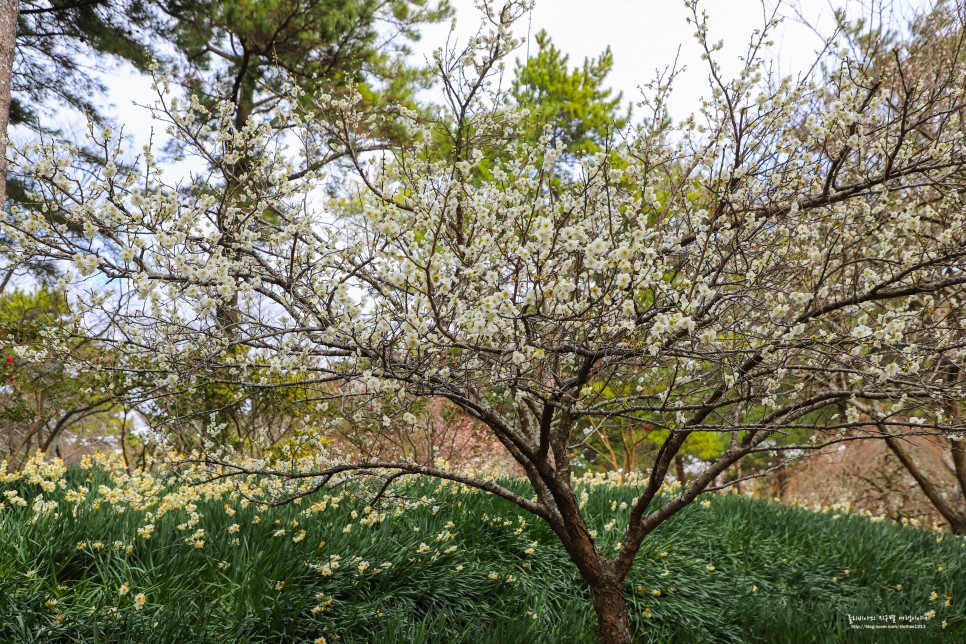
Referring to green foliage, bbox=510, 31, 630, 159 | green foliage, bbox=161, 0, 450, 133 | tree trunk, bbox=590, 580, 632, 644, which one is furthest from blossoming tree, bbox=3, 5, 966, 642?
green foliage, bbox=510, 31, 630, 159

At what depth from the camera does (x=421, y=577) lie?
409cm

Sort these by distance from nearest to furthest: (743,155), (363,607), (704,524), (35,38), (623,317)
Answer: (623,317) → (743,155) → (363,607) → (704,524) → (35,38)

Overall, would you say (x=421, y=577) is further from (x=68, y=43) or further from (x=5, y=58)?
(x=68, y=43)

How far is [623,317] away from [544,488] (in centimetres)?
145

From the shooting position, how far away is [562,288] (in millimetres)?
2398

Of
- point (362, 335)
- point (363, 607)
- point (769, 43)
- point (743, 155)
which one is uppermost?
point (769, 43)

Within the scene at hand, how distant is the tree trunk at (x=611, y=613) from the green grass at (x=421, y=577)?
0.20 m

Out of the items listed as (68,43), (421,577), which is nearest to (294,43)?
(68,43)

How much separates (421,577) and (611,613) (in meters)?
1.29

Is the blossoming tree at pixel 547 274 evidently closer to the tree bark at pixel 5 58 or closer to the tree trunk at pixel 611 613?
the tree trunk at pixel 611 613

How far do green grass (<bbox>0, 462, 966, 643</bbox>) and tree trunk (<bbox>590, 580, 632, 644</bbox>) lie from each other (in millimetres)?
202

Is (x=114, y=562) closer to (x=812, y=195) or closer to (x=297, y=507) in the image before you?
(x=297, y=507)

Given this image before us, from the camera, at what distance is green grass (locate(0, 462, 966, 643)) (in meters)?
3.27

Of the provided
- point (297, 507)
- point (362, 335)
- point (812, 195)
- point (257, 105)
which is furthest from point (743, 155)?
point (257, 105)
